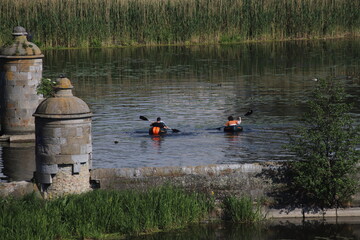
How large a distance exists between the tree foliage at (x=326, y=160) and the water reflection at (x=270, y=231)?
710mm

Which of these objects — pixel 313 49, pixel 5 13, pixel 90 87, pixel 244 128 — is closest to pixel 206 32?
pixel 313 49

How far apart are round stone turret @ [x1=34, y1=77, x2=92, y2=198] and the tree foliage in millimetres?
5097

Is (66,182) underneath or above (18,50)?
underneath

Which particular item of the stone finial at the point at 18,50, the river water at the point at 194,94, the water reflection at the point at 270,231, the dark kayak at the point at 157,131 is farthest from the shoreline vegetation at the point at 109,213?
the stone finial at the point at 18,50

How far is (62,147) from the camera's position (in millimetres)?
20625

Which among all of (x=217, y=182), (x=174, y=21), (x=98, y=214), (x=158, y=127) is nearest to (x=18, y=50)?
(x=158, y=127)

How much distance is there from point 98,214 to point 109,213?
25cm

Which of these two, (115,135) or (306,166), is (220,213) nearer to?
(306,166)

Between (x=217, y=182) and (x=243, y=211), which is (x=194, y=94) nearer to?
(x=217, y=182)

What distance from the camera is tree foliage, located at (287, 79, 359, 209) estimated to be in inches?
802

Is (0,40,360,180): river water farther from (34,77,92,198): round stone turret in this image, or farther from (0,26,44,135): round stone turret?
(34,77,92,198): round stone turret

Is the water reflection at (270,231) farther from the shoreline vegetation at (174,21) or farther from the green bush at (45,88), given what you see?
the shoreline vegetation at (174,21)

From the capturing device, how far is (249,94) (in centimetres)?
4191

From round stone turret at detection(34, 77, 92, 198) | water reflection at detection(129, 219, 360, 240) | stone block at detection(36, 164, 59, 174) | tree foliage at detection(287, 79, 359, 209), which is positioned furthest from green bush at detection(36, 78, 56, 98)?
water reflection at detection(129, 219, 360, 240)
